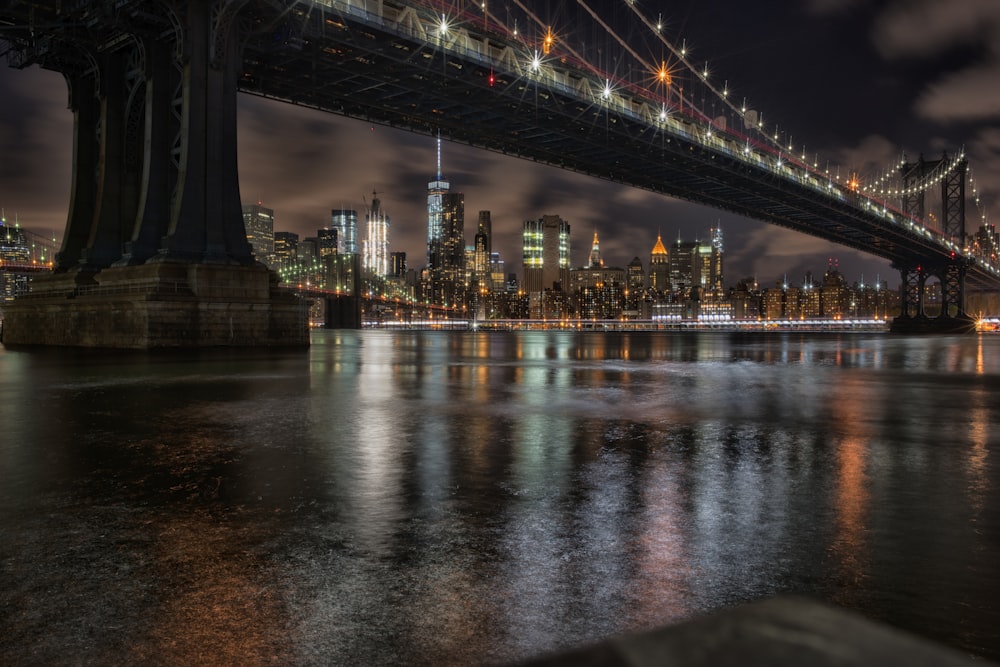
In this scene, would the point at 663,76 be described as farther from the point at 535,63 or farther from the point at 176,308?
the point at 176,308

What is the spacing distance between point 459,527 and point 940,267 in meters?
122

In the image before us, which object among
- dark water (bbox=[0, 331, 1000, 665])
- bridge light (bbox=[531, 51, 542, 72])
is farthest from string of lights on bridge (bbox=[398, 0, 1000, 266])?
dark water (bbox=[0, 331, 1000, 665])

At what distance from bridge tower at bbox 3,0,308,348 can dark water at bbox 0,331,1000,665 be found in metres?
19.2

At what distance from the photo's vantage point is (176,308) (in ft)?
93.2

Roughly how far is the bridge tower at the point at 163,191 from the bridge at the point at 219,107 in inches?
3.0

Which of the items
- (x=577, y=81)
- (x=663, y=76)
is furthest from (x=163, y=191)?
(x=663, y=76)

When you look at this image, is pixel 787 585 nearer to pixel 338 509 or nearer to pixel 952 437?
pixel 338 509

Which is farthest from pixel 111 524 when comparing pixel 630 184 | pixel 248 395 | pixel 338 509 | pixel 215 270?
pixel 630 184

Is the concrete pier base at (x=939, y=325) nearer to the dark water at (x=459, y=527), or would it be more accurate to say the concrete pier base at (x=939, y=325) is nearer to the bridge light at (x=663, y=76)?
the bridge light at (x=663, y=76)

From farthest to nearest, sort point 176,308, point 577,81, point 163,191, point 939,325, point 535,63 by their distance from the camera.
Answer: point 939,325
point 577,81
point 535,63
point 163,191
point 176,308

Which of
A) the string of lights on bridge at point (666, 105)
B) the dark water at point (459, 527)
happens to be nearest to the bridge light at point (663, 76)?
the string of lights on bridge at point (666, 105)

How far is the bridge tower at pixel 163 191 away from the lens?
29.1 m

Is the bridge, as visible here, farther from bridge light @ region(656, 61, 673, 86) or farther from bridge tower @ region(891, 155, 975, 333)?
bridge tower @ region(891, 155, 975, 333)

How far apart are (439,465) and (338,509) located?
1.76m
